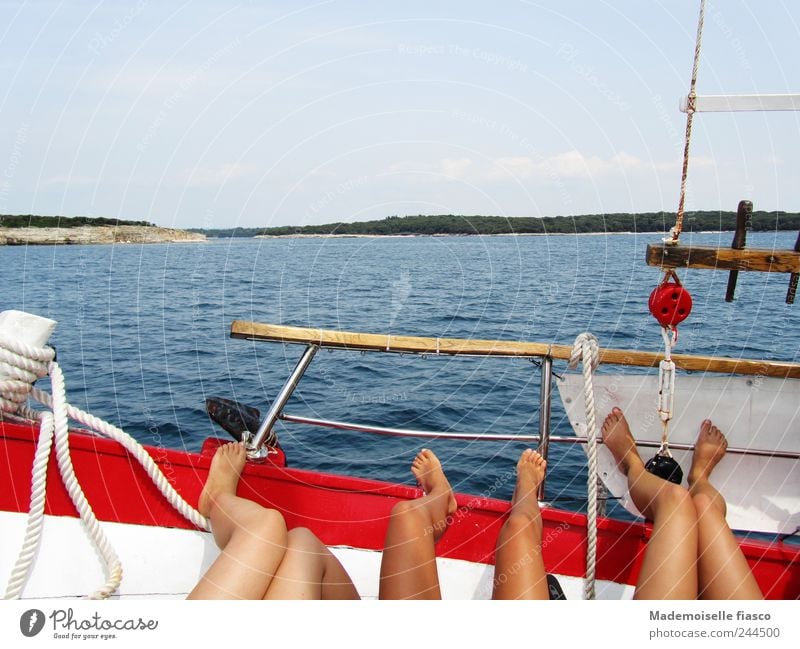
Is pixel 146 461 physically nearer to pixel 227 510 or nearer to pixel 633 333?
pixel 227 510

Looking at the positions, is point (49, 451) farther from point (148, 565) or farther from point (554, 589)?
point (554, 589)

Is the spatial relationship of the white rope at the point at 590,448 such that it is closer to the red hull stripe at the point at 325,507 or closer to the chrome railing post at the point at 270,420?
the red hull stripe at the point at 325,507

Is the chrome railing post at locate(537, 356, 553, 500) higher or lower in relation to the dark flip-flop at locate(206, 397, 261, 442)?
higher

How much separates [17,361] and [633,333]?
1203cm

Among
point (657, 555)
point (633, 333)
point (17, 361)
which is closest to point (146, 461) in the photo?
point (17, 361)

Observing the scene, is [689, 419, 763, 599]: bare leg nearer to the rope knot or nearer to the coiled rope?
the rope knot

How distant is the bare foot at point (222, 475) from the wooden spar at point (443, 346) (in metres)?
0.43

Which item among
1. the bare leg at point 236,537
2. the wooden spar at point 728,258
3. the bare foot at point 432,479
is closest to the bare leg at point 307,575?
the bare leg at point 236,537

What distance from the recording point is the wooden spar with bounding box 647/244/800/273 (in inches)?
93.4

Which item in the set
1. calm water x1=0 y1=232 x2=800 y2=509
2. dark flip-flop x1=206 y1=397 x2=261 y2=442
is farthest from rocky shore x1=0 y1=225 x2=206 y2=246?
dark flip-flop x1=206 y1=397 x2=261 y2=442

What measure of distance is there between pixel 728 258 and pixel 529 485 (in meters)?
1.12

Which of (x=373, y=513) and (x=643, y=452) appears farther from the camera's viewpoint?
(x=643, y=452)

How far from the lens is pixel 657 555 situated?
76.9 inches

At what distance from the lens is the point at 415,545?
77.7 inches
